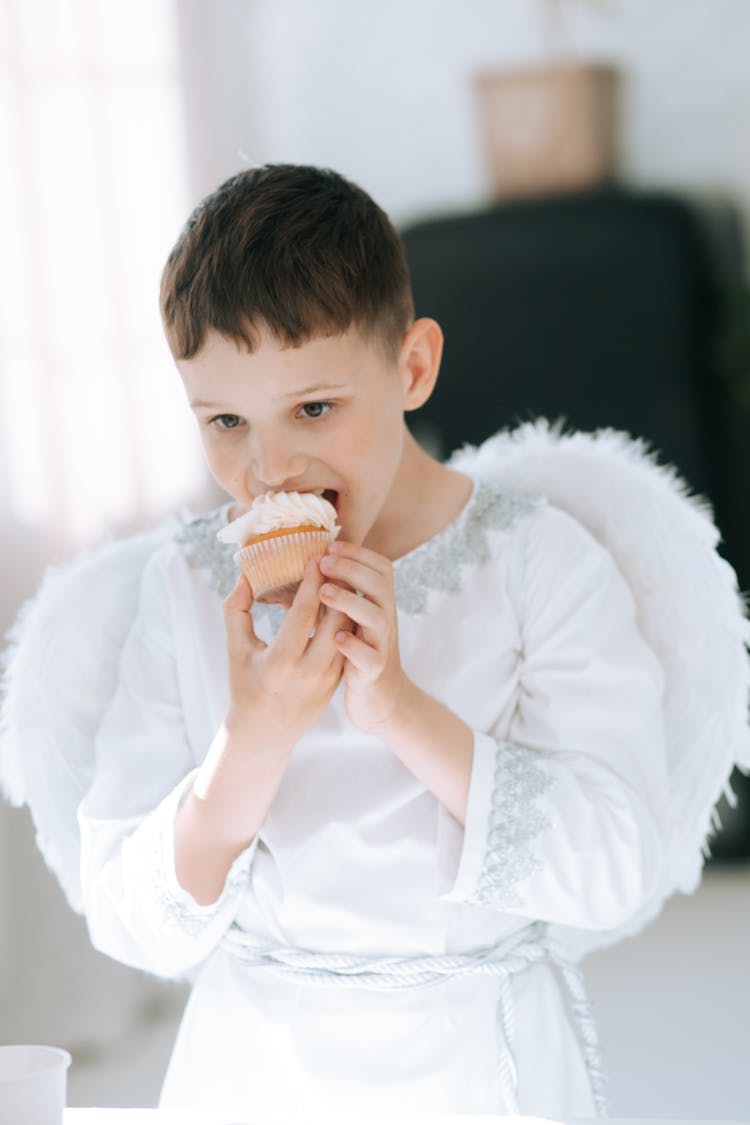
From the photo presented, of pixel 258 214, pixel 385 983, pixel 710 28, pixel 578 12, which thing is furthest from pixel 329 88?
pixel 385 983

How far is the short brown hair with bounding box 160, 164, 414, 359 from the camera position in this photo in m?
0.96

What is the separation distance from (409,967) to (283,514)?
36 cm

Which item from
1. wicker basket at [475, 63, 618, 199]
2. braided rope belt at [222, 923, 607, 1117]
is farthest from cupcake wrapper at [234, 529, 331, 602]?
wicker basket at [475, 63, 618, 199]

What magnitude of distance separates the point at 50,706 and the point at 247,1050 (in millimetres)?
315

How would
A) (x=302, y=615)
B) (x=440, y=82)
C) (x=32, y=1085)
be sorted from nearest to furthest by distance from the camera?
(x=32, y=1085) → (x=302, y=615) → (x=440, y=82)

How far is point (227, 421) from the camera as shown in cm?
100

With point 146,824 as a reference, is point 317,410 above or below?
above

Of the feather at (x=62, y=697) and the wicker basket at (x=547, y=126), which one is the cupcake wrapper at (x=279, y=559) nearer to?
the feather at (x=62, y=697)

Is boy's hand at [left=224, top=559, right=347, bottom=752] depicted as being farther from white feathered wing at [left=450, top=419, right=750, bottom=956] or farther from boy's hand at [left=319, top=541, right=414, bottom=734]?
white feathered wing at [left=450, top=419, right=750, bottom=956]

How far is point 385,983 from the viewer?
1.04 meters

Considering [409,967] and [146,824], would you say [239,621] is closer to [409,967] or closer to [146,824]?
[146,824]

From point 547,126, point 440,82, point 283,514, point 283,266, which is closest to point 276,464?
point 283,514

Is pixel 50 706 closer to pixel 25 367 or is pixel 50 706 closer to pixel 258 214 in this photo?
pixel 258 214

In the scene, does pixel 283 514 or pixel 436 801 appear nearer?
pixel 283 514
